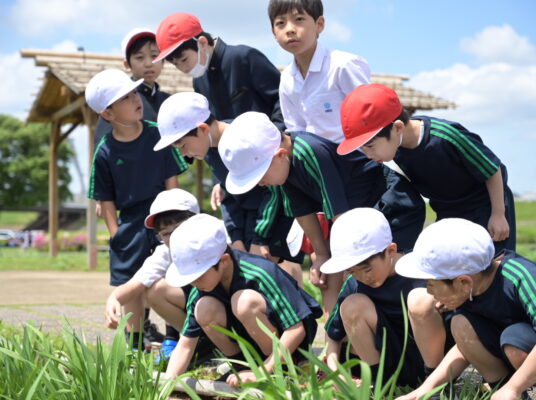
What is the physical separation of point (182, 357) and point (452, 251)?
139cm

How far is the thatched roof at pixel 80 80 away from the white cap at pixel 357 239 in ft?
29.9

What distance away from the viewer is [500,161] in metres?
3.24

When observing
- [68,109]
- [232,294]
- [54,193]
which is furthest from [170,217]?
[54,193]

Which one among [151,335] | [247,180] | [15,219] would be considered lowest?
[15,219]

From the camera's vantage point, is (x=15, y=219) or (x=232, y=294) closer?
(x=232, y=294)

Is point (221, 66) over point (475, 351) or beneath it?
over

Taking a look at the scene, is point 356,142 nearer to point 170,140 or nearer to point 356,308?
point 356,308

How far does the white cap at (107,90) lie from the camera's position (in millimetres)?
4334

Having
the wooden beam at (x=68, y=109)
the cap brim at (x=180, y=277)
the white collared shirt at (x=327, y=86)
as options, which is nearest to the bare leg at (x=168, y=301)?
the cap brim at (x=180, y=277)

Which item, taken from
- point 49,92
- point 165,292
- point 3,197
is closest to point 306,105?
point 165,292

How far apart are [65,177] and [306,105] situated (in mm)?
49156

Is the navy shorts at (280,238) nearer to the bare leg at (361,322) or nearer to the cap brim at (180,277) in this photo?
the cap brim at (180,277)

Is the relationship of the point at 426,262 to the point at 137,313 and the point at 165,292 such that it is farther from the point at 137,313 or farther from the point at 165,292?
the point at 137,313

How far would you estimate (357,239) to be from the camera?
2.88 metres
